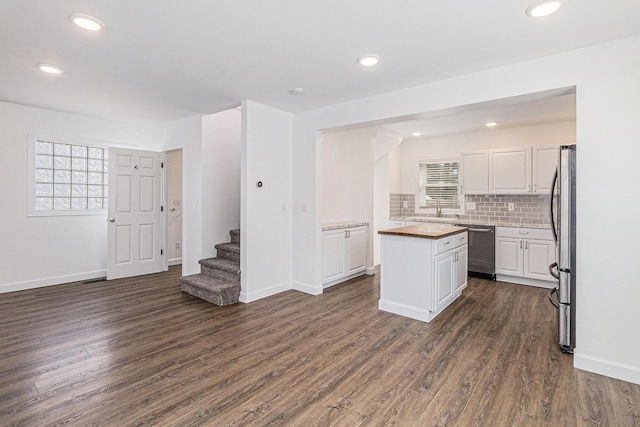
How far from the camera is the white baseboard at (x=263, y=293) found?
4035 millimetres

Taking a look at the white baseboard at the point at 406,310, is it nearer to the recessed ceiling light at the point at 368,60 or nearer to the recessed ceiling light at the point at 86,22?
the recessed ceiling light at the point at 368,60

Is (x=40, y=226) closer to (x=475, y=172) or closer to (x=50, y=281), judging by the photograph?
(x=50, y=281)

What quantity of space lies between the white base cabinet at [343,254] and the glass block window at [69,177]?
3.69m

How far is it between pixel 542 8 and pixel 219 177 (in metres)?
4.27

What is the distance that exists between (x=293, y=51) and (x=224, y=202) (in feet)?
9.81

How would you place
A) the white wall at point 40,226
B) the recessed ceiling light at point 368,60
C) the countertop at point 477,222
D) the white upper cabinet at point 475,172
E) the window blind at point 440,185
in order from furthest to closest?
the window blind at point 440,185
the white upper cabinet at point 475,172
the countertop at point 477,222
the white wall at point 40,226
the recessed ceiling light at point 368,60

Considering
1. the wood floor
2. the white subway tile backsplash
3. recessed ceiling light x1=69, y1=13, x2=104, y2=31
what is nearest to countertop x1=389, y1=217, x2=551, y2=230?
the white subway tile backsplash

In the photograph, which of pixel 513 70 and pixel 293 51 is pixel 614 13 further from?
pixel 293 51

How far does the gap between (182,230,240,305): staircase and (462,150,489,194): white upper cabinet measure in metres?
3.89

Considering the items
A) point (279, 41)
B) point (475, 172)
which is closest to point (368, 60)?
point (279, 41)

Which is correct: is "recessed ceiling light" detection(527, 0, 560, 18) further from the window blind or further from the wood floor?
the window blind

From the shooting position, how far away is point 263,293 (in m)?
4.22

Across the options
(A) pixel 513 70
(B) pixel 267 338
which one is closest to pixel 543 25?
(A) pixel 513 70

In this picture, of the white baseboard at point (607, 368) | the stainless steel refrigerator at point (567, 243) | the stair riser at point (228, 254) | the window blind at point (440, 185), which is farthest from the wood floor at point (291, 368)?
the window blind at point (440, 185)
